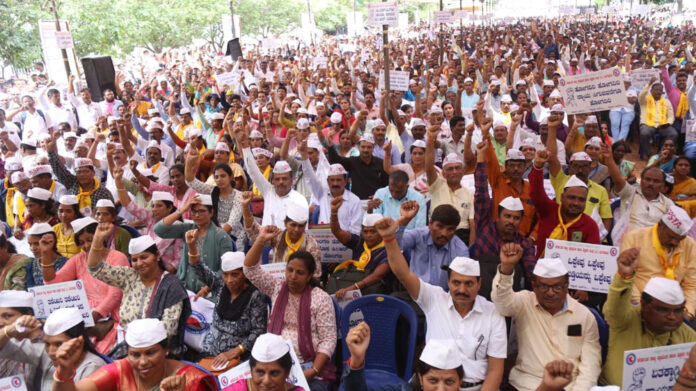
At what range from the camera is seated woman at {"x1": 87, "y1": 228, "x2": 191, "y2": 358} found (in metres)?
3.82

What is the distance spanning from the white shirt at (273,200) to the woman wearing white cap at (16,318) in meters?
2.30

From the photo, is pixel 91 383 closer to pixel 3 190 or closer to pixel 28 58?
pixel 3 190

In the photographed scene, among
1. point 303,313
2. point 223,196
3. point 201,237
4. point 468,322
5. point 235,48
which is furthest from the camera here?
point 235,48

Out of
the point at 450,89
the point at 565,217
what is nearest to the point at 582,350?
the point at 565,217

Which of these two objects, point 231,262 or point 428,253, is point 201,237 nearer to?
point 231,262

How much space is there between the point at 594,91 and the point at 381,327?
12.3 ft

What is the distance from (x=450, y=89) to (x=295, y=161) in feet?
20.1

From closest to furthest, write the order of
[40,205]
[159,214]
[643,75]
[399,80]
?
[159,214], [40,205], [399,80], [643,75]

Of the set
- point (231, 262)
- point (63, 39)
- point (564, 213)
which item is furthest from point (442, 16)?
point (231, 262)

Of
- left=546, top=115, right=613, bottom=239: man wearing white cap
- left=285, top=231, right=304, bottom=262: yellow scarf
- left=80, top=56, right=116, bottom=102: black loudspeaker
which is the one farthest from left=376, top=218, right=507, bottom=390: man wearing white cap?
left=80, top=56, right=116, bottom=102: black loudspeaker

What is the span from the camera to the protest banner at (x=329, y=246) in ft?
16.1

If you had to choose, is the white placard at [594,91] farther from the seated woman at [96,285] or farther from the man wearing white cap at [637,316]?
the seated woman at [96,285]

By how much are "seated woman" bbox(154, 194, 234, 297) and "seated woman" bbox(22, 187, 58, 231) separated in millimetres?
1518

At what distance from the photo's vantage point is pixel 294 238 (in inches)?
179
